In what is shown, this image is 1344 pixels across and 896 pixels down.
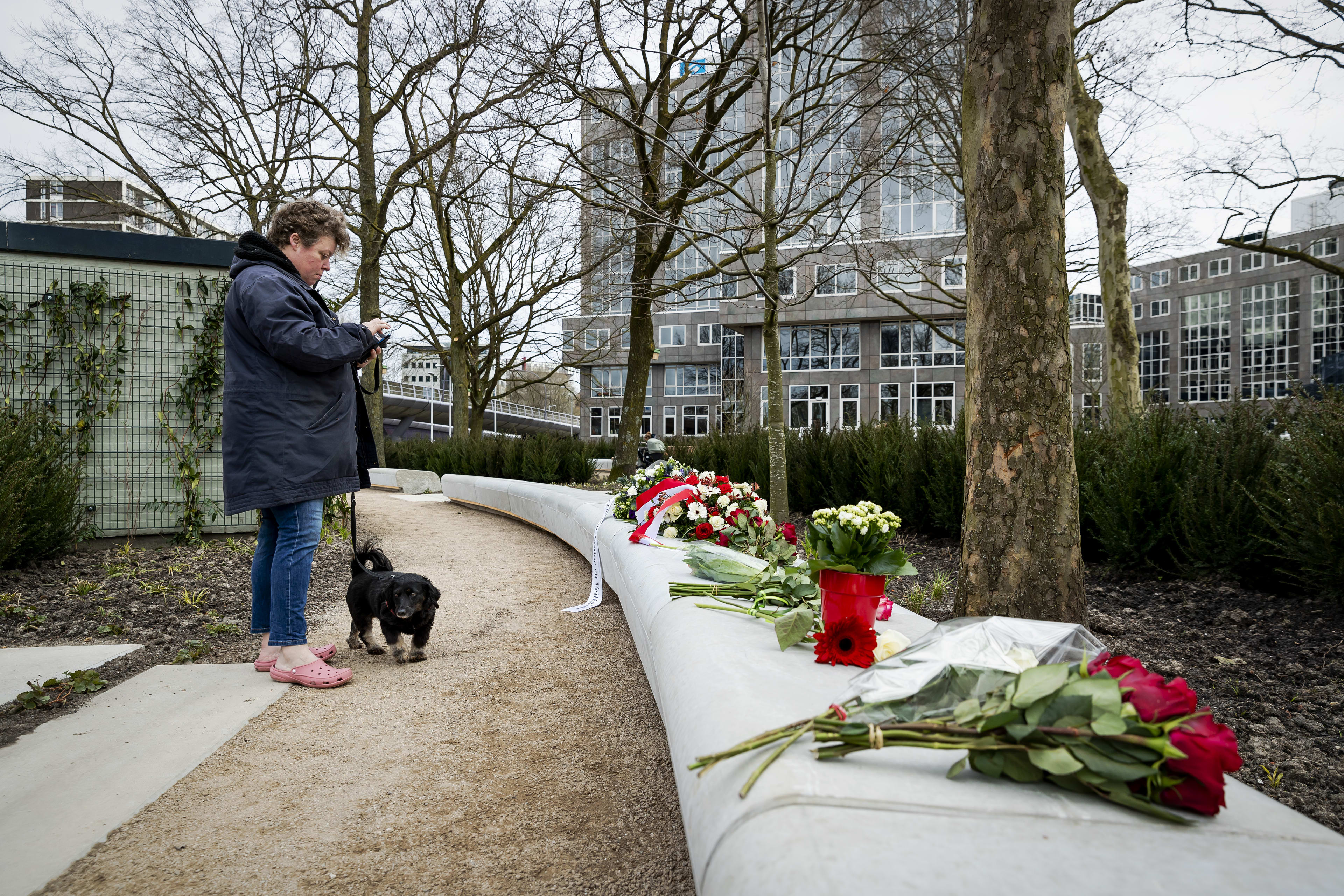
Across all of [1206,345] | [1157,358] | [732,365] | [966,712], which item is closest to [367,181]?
[966,712]

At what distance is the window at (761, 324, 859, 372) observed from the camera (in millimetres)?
38625

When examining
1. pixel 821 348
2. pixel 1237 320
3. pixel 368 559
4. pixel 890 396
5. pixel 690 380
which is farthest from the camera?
pixel 1237 320

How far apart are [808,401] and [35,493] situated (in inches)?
1429

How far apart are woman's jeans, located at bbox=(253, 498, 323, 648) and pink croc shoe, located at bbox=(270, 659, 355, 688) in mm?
115

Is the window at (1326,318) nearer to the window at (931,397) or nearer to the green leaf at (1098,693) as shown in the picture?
the window at (931,397)

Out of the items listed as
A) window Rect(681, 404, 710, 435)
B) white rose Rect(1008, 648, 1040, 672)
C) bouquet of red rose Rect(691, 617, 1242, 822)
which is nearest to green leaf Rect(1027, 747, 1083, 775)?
bouquet of red rose Rect(691, 617, 1242, 822)

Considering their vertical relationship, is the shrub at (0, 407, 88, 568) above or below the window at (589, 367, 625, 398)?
below

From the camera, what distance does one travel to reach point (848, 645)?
2299mm

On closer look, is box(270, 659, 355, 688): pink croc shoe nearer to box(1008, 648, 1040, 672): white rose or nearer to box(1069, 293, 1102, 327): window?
box(1008, 648, 1040, 672): white rose

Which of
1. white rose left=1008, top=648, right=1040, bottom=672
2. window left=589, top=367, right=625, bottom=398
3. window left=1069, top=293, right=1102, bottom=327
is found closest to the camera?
white rose left=1008, top=648, right=1040, bottom=672

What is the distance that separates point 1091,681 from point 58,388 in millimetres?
7895

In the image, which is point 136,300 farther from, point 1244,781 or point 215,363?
point 1244,781

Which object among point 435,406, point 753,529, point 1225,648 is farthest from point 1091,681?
point 435,406

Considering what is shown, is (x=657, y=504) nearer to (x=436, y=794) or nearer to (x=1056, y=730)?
(x=436, y=794)
